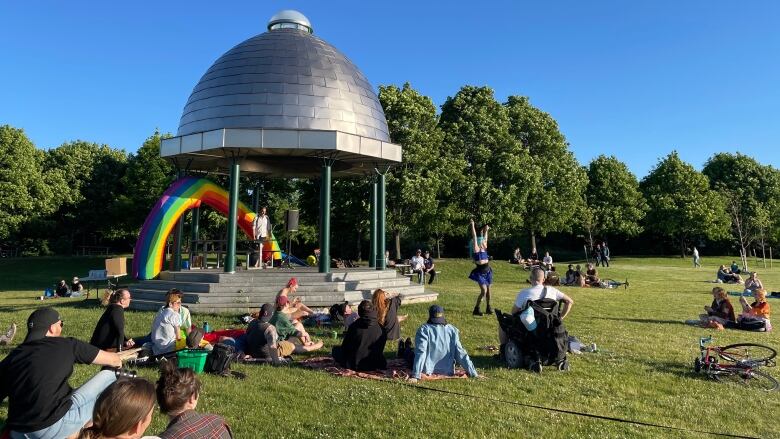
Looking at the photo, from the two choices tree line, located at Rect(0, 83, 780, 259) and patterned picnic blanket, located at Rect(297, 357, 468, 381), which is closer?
patterned picnic blanket, located at Rect(297, 357, 468, 381)

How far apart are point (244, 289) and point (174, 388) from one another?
12823 millimetres

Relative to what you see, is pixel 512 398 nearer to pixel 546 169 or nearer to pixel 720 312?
pixel 720 312

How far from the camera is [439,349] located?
8.48 meters

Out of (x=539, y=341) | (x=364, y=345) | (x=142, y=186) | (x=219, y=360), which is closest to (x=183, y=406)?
(x=219, y=360)

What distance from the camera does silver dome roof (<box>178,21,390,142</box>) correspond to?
1911cm

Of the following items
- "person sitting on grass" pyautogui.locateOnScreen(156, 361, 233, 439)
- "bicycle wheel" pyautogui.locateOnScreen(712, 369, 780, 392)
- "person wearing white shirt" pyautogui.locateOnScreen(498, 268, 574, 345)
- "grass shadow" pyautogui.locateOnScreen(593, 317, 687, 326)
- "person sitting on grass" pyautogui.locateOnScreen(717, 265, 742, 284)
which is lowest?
"bicycle wheel" pyautogui.locateOnScreen(712, 369, 780, 392)

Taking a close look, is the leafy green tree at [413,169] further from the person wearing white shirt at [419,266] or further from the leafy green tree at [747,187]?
the leafy green tree at [747,187]

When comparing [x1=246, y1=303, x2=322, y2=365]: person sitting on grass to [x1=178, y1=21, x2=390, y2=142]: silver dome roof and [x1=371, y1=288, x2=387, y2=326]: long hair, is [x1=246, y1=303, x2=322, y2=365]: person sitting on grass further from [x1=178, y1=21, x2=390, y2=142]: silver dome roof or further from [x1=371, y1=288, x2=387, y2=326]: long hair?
[x1=178, y1=21, x2=390, y2=142]: silver dome roof

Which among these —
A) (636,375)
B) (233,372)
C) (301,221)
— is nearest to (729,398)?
(636,375)

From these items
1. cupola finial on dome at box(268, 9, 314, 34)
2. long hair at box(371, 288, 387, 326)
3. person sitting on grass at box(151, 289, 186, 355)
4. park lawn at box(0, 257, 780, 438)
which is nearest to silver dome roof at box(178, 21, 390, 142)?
cupola finial on dome at box(268, 9, 314, 34)

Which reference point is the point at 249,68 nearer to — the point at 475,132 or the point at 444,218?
the point at 444,218

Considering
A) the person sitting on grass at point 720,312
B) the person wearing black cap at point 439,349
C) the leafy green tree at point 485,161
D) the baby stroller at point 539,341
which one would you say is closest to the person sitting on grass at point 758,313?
the person sitting on grass at point 720,312

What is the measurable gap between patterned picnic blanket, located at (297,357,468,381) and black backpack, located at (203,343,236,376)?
4.68 feet

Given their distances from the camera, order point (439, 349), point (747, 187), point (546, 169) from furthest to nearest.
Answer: point (747, 187) < point (546, 169) < point (439, 349)
